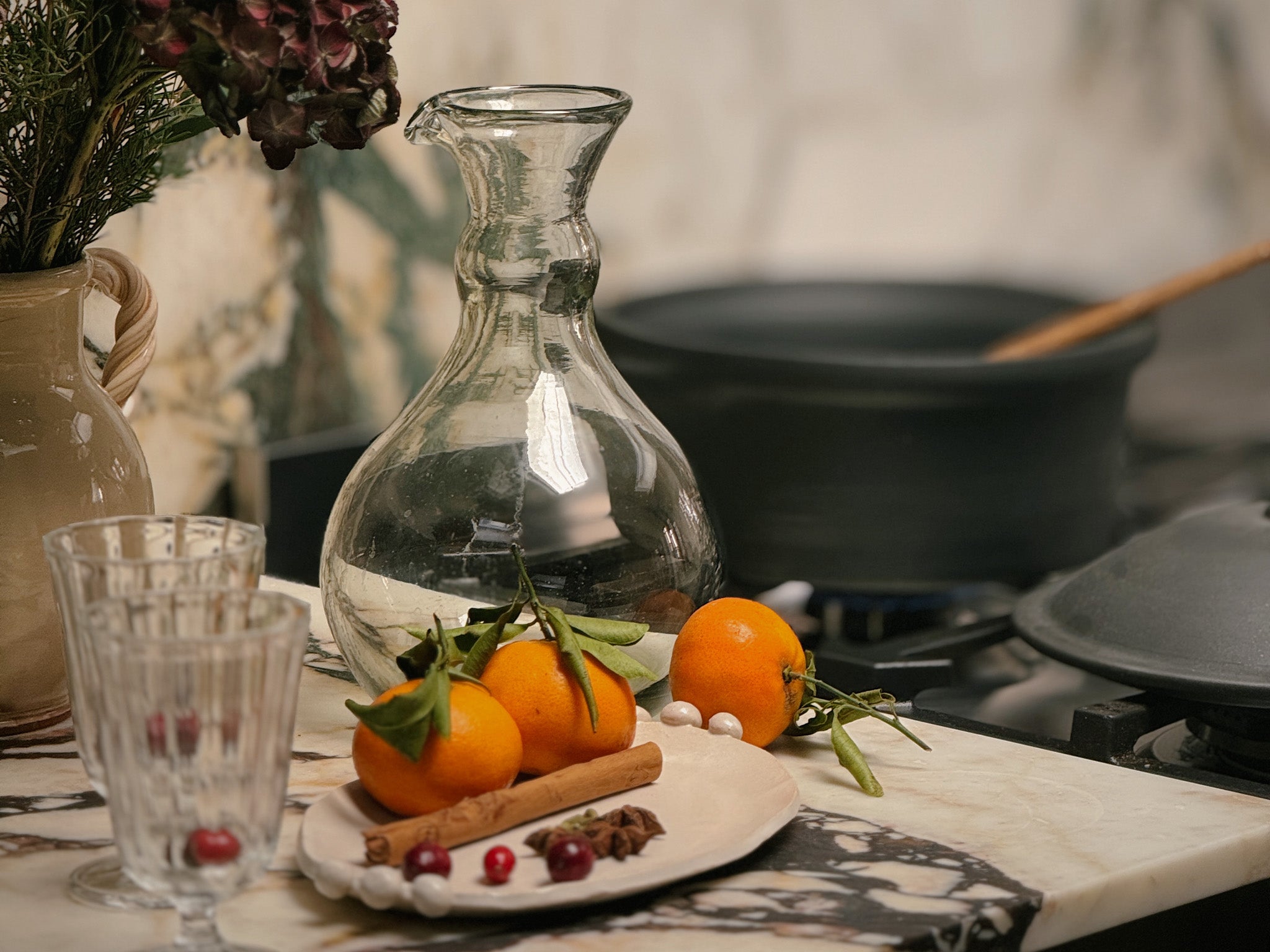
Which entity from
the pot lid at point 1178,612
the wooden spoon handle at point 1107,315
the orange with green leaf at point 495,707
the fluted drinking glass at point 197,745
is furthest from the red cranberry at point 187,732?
the wooden spoon handle at point 1107,315

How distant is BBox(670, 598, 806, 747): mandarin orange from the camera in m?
0.80

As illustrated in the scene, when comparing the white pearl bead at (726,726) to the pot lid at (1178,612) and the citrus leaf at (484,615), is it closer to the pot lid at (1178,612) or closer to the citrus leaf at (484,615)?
the citrus leaf at (484,615)

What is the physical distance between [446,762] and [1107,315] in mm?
1157

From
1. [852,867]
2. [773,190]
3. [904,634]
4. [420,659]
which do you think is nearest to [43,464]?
[420,659]

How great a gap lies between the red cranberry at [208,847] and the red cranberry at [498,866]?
11 cm

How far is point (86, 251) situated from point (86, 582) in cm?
34

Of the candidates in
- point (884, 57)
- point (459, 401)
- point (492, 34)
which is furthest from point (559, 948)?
point (884, 57)

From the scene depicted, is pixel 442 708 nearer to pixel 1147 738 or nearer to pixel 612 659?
pixel 612 659

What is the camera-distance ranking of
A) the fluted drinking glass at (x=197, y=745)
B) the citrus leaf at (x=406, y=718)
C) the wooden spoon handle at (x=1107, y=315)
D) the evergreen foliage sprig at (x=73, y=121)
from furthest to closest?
the wooden spoon handle at (x=1107, y=315)
the evergreen foliage sprig at (x=73, y=121)
the citrus leaf at (x=406, y=718)
the fluted drinking glass at (x=197, y=745)

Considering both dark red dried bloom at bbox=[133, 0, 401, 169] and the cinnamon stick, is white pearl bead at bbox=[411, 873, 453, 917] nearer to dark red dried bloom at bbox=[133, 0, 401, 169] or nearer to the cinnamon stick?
the cinnamon stick

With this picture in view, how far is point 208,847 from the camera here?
1.79 feet

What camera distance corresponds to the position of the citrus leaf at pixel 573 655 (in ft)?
2.34

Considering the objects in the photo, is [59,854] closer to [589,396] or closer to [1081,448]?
[589,396]

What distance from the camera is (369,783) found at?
0.67m
